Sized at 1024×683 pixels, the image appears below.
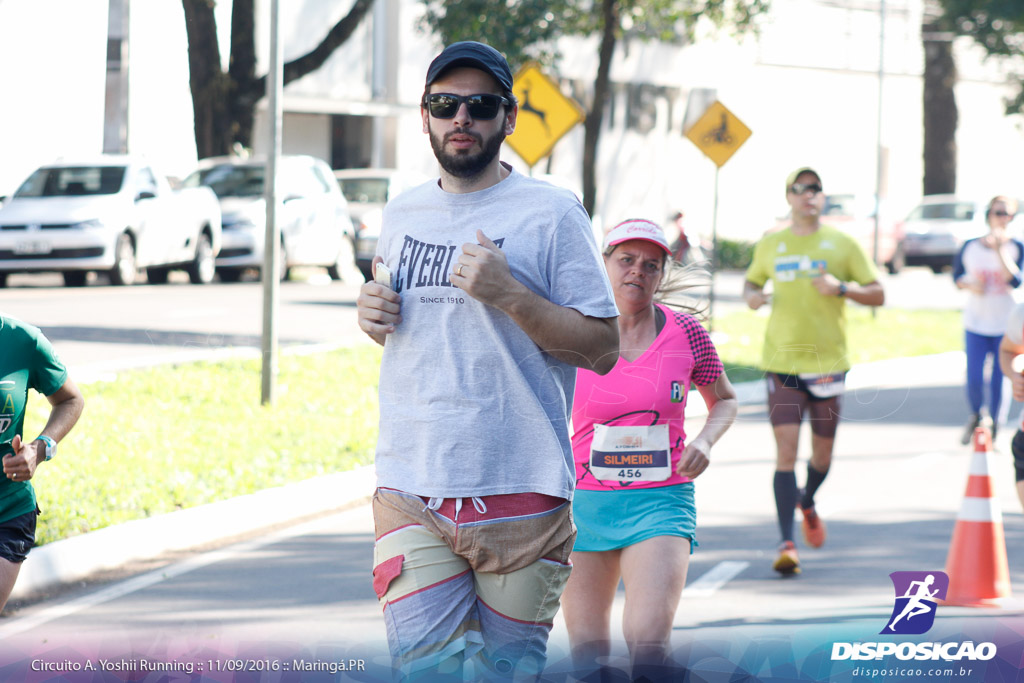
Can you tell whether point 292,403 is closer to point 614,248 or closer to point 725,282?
point 614,248

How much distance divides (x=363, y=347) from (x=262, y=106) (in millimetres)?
21119

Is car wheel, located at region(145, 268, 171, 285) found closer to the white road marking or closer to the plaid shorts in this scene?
the white road marking

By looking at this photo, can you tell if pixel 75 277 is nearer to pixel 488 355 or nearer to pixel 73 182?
pixel 73 182

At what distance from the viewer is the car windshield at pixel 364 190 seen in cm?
2611

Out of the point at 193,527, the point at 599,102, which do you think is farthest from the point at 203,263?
the point at 193,527

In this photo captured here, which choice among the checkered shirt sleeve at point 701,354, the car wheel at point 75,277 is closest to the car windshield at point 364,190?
the car wheel at point 75,277

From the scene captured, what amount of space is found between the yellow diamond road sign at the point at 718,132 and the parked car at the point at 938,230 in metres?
21.4

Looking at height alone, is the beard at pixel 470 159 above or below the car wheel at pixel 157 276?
above

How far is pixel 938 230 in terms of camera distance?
38.0 metres

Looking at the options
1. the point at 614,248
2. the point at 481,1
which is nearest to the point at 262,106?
Result: the point at 481,1

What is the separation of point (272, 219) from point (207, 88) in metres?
15.4

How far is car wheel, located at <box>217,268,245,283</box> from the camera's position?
23703mm

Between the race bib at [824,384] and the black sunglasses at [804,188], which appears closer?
the race bib at [824,384]

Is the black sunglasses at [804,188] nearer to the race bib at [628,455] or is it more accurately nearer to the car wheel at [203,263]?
the race bib at [628,455]
